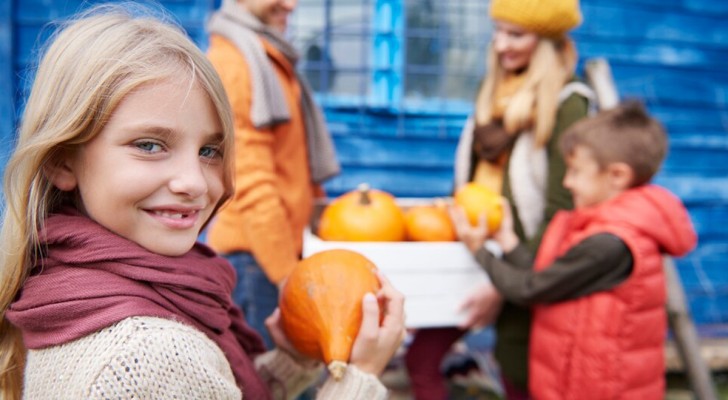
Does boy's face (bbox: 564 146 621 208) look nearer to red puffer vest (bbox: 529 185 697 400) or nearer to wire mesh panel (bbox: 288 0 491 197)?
red puffer vest (bbox: 529 185 697 400)

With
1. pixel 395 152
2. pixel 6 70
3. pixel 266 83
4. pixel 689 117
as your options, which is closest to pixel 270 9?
pixel 266 83

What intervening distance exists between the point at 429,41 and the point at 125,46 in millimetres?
3077

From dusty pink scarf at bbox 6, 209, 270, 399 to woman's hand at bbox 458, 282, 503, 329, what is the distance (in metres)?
1.40

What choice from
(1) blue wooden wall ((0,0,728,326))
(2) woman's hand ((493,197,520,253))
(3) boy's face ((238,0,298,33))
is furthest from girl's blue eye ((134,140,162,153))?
(1) blue wooden wall ((0,0,728,326))

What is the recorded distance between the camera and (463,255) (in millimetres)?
2312

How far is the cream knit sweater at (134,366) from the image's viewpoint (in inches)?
34.2

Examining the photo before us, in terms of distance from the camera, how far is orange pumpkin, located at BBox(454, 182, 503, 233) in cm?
234

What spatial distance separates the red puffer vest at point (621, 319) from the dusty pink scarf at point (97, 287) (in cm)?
143

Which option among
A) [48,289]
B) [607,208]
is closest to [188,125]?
[48,289]

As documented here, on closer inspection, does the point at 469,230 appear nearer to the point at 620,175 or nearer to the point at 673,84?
the point at 620,175

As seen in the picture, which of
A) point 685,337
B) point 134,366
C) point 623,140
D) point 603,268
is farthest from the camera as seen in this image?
point 685,337

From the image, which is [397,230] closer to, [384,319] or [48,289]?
[384,319]

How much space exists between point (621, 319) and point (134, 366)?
1.69 meters

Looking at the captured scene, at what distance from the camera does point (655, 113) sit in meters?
4.07
